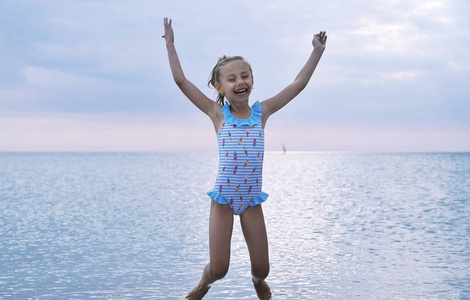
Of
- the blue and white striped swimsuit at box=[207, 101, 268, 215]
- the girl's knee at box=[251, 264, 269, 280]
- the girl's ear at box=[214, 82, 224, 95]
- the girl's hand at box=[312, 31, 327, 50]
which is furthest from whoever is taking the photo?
the girl's hand at box=[312, 31, 327, 50]

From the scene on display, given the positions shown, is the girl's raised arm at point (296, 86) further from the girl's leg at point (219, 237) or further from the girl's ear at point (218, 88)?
the girl's leg at point (219, 237)

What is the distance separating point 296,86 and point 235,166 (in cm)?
95

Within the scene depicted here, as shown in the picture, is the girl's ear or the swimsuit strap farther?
the girl's ear

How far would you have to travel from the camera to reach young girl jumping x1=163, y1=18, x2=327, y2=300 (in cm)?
422

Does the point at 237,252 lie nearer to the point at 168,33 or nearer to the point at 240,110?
the point at 240,110

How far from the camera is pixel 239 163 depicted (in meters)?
4.21

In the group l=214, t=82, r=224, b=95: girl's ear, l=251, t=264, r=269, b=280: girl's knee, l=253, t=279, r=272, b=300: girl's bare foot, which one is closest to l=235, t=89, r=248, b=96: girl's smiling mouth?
l=214, t=82, r=224, b=95: girl's ear

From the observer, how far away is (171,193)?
19953 mm

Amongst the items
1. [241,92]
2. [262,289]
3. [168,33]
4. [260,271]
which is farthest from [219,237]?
[168,33]

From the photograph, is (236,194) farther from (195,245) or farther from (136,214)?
(136,214)

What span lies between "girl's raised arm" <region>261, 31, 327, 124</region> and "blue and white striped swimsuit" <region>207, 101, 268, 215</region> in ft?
0.89

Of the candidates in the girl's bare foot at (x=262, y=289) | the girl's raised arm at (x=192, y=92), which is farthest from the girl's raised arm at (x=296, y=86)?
the girl's bare foot at (x=262, y=289)

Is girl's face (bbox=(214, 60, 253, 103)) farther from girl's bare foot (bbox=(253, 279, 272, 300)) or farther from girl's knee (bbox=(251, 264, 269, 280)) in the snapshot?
girl's bare foot (bbox=(253, 279, 272, 300))

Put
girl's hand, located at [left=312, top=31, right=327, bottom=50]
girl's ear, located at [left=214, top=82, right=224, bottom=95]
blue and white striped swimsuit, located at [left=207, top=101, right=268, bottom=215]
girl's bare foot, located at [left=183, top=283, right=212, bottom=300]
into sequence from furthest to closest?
girl's hand, located at [left=312, top=31, right=327, bottom=50]
girl's bare foot, located at [left=183, top=283, right=212, bottom=300]
girl's ear, located at [left=214, top=82, right=224, bottom=95]
blue and white striped swimsuit, located at [left=207, top=101, right=268, bottom=215]
